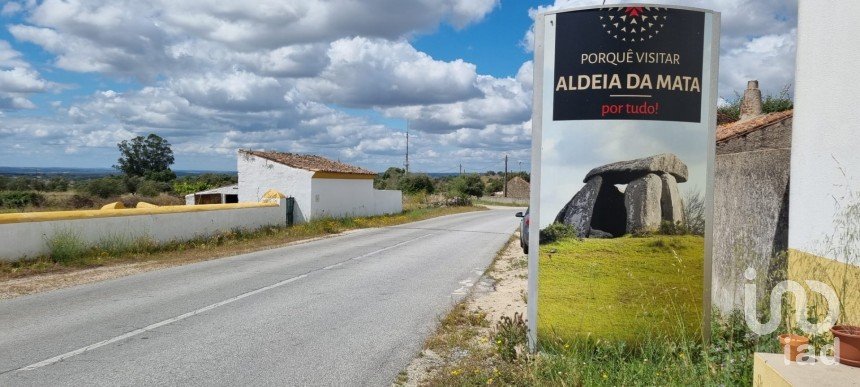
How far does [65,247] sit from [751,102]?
58.6ft

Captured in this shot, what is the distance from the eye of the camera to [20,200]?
3738 cm

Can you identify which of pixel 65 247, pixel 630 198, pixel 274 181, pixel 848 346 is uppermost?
pixel 630 198

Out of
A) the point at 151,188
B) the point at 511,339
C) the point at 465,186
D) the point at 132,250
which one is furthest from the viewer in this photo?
the point at 465,186

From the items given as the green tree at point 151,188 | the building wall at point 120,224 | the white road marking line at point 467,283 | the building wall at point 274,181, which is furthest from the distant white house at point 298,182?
the green tree at point 151,188

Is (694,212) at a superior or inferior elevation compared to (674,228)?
superior

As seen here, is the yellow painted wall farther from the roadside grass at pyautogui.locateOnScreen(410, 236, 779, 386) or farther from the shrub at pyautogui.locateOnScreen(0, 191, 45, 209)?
the shrub at pyautogui.locateOnScreen(0, 191, 45, 209)

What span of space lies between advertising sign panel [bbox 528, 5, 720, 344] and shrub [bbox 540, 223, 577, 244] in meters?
0.02

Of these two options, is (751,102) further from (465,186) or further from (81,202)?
(465,186)

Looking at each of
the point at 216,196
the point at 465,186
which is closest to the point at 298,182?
the point at 216,196

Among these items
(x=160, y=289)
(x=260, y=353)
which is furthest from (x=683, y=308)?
(x=160, y=289)

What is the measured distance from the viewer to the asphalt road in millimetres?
5891

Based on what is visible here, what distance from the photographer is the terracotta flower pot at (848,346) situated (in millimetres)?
3900

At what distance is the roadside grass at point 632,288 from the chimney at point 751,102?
1308 centimetres

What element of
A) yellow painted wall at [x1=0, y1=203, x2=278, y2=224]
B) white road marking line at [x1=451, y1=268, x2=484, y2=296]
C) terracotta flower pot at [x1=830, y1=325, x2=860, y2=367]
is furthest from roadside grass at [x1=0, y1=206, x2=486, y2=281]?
terracotta flower pot at [x1=830, y1=325, x2=860, y2=367]
